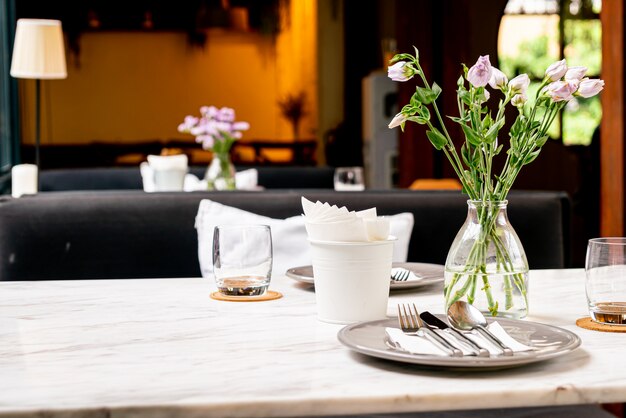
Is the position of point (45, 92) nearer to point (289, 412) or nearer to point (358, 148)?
point (358, 148)

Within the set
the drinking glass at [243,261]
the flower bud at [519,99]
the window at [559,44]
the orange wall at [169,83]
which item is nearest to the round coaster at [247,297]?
the drinking glass at [243,261]

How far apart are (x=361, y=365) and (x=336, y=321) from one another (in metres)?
0.24

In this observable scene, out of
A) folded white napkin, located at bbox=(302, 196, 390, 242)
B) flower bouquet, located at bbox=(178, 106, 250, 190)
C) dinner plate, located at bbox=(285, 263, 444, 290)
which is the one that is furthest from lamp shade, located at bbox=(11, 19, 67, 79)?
folded white napkin, located at bbox=(302, 196, 390, 242)

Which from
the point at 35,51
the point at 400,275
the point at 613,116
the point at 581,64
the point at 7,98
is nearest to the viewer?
the point at 400,275

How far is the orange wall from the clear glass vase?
8873 mm

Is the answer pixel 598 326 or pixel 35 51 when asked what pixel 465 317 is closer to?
pixel 598 326

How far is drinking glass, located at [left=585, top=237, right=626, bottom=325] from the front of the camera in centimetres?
123

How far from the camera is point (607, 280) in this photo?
123 cm

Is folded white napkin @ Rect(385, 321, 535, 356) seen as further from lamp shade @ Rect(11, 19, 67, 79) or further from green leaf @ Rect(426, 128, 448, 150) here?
lamp shade @ Rect(11, 19, 67, 79)

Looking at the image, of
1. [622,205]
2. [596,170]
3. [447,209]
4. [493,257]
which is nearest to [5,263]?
[447,209]

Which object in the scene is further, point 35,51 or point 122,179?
point 122,179

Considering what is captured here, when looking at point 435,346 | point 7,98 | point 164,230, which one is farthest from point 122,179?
point 435,346

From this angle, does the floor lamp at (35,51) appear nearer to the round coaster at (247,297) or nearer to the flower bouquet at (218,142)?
the flower bouquet at (218,142)

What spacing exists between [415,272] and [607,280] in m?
0.49
